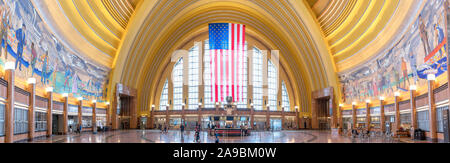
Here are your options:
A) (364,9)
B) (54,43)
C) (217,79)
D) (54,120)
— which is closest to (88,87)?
(54,120)

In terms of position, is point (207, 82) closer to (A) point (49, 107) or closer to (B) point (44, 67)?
(A) point (49, 107)

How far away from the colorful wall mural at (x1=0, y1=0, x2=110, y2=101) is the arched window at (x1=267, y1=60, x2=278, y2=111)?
26.3m

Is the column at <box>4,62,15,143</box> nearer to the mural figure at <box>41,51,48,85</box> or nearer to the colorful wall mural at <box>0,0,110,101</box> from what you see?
the colorful wall mural at <box>0,0,110,101</box>

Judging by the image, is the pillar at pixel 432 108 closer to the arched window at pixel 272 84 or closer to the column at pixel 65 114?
the column at pixel 65 114

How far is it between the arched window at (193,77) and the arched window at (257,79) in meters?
8.72

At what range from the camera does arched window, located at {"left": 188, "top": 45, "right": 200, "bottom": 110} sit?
47.2m

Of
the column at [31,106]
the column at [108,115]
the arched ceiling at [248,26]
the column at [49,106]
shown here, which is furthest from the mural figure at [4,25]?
the column at [108,115]

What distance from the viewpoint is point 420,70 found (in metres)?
18.4

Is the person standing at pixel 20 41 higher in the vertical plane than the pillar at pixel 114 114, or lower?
higher

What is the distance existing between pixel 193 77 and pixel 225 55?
9198mm

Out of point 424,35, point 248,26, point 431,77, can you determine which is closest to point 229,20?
point 248,26

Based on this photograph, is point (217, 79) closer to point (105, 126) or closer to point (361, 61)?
point (105, 126)

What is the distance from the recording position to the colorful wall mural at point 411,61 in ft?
51.3
